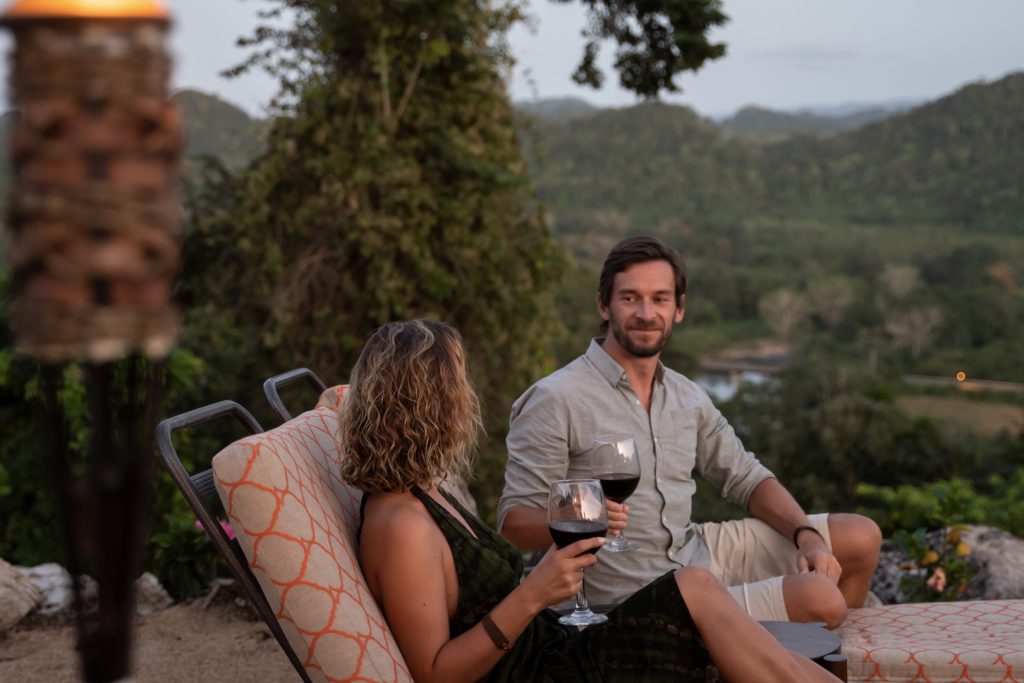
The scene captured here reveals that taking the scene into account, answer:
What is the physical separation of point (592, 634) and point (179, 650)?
6.57 feet

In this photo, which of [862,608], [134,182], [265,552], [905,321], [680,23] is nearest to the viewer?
[134,182]

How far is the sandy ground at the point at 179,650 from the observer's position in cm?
333

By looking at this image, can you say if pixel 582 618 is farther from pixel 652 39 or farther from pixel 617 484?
pixel 652 39

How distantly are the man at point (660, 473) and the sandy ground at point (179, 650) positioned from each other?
1200 mm

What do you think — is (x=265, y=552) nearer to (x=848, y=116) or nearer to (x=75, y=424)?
(x=75, y=424)

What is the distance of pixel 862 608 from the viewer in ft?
9.87

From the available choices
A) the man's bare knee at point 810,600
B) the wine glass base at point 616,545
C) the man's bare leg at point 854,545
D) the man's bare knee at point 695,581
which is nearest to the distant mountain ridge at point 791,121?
the man's bare leg at point 854,545

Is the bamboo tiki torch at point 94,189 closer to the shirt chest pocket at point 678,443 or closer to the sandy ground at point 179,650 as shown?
the shirt chest pocket at point 678,443

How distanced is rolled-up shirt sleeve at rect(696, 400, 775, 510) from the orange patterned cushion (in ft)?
5.33

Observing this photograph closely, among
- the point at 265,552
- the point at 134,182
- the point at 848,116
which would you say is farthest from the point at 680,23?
the point at 848,116

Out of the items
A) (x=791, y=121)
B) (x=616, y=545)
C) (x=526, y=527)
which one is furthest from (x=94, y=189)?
(x=791, y=121)

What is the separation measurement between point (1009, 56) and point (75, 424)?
1431 inches

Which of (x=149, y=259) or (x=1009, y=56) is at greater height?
(x=1009, y=56)

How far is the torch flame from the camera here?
1.93 ft
